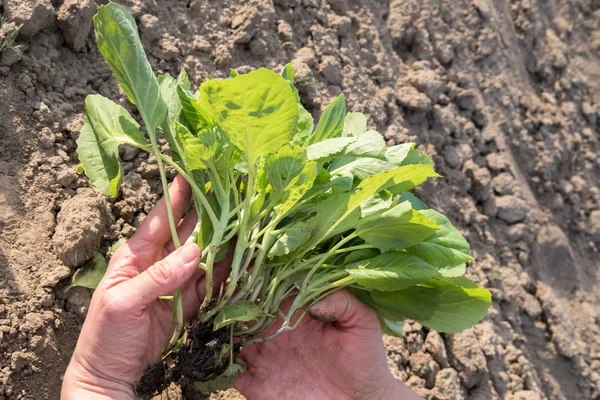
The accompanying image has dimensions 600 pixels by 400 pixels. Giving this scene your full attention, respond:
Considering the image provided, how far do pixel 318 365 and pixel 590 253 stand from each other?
84.8 inches

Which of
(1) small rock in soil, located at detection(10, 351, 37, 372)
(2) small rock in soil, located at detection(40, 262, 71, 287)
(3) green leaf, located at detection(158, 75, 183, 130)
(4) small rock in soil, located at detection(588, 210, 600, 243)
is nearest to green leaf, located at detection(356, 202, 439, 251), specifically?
(3) green leaf, located at detection(158, 75, 183, 130)

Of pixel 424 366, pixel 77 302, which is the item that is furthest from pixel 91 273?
pixel 424 366

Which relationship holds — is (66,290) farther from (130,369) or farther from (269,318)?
(269,318)

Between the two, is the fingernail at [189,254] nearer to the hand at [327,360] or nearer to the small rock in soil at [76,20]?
the hand at [327,360]

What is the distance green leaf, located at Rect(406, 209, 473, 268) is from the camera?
1.49 metres

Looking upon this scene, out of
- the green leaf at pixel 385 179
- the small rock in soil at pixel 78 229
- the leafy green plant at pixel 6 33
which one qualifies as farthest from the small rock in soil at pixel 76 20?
the green leaf at pixel 385 179

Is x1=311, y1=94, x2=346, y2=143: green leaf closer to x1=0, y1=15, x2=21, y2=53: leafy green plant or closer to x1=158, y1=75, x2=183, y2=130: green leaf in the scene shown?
x1=158, y1=75, x2=183, y2=130: green leaf

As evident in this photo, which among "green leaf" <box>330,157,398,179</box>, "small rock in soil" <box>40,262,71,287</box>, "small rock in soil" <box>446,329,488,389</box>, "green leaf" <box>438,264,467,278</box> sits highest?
"green leaf" <box>330,157,398,179</box>

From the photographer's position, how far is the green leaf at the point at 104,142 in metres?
1.46

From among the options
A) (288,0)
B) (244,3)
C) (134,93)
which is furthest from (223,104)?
(288,0)

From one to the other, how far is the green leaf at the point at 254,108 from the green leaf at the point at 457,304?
630mm

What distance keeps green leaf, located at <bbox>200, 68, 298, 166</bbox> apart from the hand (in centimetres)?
53

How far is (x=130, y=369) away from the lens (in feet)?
4.67

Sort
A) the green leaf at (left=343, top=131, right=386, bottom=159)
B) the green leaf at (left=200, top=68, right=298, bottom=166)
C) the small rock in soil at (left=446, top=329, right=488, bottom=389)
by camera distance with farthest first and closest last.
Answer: the small rock in soil at (left=446, top=329, right=488, bottom=389)
the green leaf at (left=343, top=131, right=386, bottom=159)
the green leaf at (left=200, top=68, right=298, bottom=166)
